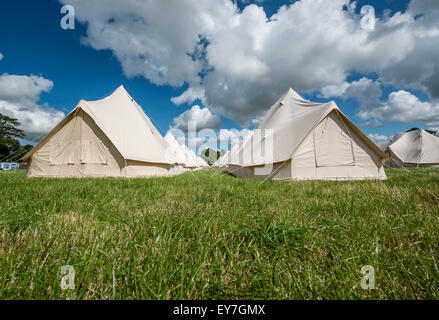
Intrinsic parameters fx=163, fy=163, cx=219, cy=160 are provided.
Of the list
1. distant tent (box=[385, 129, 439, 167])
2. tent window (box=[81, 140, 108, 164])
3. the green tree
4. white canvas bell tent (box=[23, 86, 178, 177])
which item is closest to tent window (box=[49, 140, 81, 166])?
white canvas bell tent (box=[23, 86, 178, 177])

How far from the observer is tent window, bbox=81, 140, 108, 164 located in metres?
6.49

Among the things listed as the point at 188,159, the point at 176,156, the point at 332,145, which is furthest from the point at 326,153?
the point at 188,159

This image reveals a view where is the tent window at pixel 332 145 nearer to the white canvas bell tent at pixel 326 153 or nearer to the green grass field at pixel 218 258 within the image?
the white canvas bell tent at pixel 326 153

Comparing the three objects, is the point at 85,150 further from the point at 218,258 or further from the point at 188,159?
the point at 188,159

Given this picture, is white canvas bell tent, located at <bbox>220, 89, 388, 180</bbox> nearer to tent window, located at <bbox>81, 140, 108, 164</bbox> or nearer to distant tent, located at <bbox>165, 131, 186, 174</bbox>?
tent window, located at <bbox>81, 140, 108, 164</bbox>

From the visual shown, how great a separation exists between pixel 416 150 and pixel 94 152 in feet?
92.0

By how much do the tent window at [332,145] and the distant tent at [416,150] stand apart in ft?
49.4

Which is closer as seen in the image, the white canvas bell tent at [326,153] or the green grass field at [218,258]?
the green grass field at [218,258]

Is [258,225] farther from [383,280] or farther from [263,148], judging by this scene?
[263,148]

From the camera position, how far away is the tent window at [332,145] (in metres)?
5.53

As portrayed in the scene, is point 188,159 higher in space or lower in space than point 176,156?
higher

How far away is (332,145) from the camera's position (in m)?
5.62

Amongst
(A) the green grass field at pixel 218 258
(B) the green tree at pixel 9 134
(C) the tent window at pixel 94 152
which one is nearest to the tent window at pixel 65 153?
(C) the tent window at pixel 94 152
